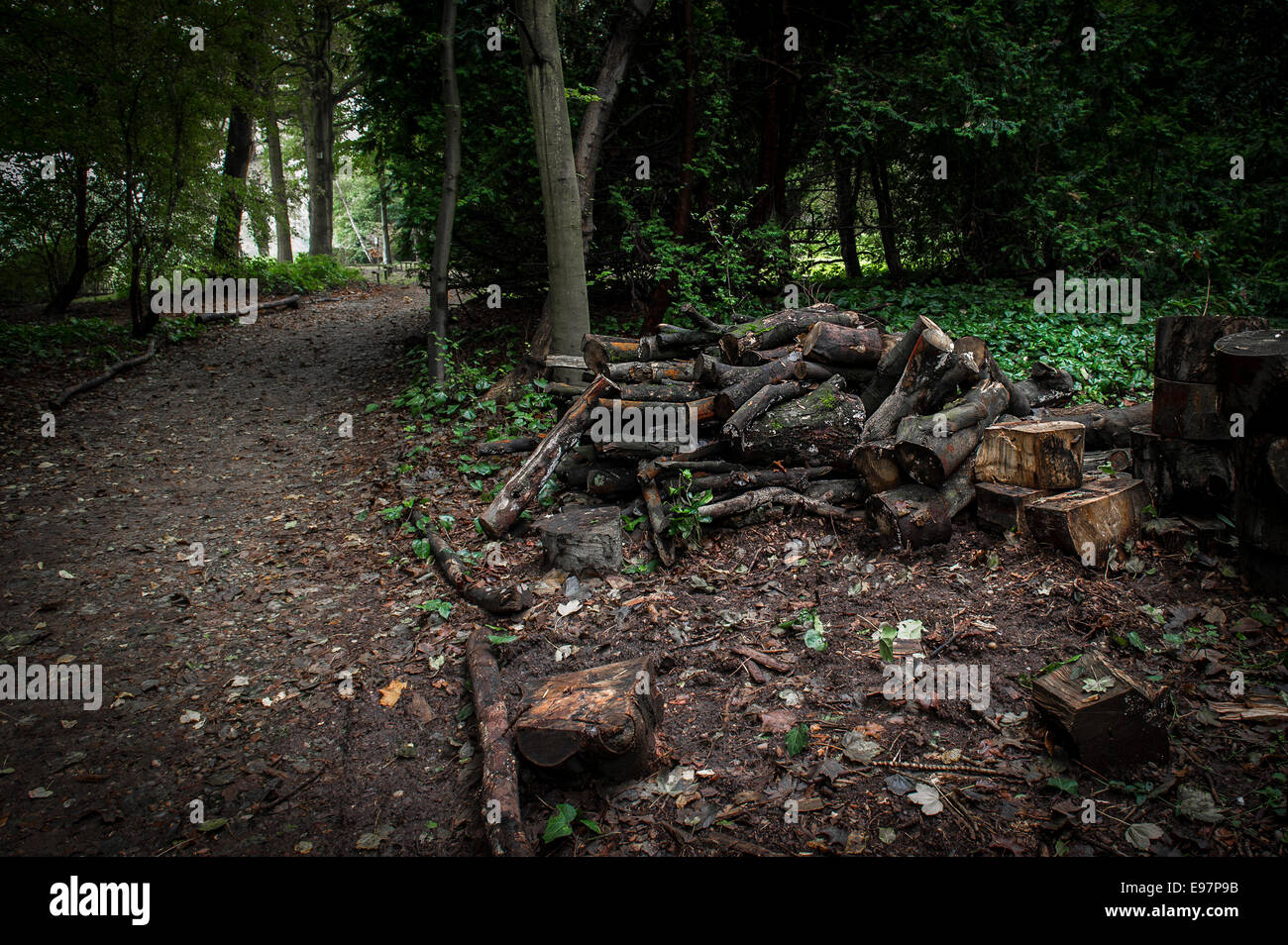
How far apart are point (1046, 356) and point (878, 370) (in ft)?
13.9

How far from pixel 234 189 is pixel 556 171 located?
27.5 ft

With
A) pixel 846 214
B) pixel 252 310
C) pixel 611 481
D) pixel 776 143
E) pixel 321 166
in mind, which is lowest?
pixel 611 481

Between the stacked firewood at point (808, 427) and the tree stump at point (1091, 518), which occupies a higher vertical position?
the stacked firewood at point (808, 427)

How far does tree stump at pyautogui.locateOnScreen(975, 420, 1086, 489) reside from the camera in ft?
13.8

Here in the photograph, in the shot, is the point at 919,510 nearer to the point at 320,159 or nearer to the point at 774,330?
the point at 774,330

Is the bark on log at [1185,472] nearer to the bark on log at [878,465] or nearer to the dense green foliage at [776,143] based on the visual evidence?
the bark on log at [878,465]

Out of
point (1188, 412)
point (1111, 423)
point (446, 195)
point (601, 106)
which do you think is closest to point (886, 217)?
point (601, 106)

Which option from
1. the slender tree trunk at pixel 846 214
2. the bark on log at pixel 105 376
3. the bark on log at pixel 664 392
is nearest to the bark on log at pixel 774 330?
the bark on log at pixel 664 392

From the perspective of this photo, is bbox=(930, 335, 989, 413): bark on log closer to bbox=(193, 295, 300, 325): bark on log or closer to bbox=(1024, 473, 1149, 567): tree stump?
bbox=(1024, 473, 1149, 567): tree stump

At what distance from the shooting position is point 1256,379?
10.5ft

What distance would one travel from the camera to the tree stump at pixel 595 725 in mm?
2895

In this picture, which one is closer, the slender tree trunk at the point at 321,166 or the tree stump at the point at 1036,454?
the tree stump at the point at 1036,454

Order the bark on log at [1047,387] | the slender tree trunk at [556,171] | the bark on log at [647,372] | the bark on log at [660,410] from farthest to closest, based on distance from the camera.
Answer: the slender tree trunk at [556,171] → the bark on log at [647,372] → the bark on log at [1047,387] → the bark on log at [660,410]

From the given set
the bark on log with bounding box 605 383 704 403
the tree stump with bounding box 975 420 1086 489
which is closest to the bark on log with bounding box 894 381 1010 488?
the tree stump with bounding box 975 420 1086 489
